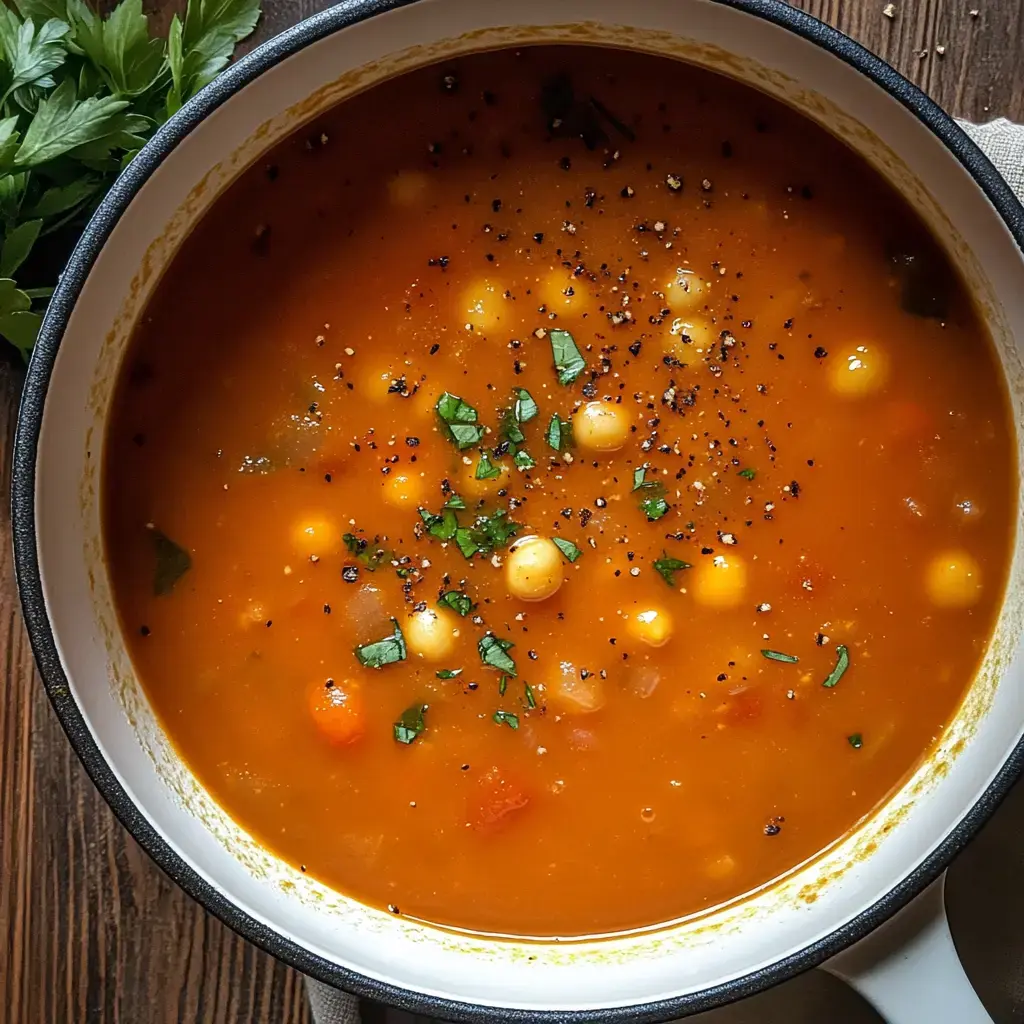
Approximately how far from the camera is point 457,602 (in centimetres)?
195

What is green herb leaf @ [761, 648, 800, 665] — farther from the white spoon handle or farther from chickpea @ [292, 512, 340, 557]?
chickpea @ [292, 512, 340, 557]

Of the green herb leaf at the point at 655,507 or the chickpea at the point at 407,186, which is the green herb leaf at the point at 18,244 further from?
the green herb leaf at the point at 655,507

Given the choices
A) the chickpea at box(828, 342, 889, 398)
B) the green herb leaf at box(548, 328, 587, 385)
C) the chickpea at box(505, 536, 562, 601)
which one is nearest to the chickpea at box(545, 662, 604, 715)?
the chickpea at box(505, 536, 562, 601)

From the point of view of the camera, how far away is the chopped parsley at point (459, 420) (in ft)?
6.27

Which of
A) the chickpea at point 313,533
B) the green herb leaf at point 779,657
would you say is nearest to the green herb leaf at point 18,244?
the chickpea at point 313,533

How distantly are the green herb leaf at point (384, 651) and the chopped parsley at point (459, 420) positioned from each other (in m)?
0.32

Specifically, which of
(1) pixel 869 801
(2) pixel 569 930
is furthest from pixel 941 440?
(2) pixel 569 930

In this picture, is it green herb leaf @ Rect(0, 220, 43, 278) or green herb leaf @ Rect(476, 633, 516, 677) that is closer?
green herb leaf @ Rect(0, 220, 43, 278)

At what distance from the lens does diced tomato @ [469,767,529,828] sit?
6.46ft

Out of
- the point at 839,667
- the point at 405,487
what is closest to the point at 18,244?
the point at 405,487

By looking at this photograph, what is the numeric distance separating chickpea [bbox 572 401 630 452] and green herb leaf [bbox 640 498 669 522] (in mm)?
104

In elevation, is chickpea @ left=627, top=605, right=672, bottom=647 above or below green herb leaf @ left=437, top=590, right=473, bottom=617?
below

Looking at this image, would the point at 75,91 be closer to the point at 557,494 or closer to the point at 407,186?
the point at 407,186

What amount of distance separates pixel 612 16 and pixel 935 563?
3.34 feet
